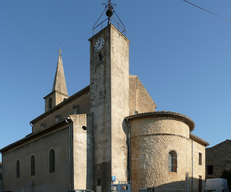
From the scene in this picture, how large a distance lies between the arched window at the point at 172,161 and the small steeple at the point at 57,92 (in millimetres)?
20242

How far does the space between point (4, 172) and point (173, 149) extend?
19.8 metres

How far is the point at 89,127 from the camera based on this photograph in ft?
70.8

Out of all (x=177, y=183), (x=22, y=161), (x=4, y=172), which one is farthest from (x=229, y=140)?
(x=4, y=172)

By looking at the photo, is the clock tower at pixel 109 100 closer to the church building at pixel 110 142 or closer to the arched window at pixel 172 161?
the church building at pixel 110 142

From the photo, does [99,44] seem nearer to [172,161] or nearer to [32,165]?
[172,161]

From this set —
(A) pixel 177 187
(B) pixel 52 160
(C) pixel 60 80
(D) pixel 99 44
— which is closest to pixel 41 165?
(B) pixel 52 160

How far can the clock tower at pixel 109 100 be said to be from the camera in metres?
20.2

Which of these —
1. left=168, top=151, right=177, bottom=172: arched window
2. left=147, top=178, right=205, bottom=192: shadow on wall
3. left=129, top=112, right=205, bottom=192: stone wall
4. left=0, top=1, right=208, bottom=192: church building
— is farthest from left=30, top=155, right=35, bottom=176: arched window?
left=168, top=151, right=177, bottom=172: arched window

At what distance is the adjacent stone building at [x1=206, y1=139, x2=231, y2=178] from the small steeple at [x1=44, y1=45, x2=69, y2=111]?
852 inches

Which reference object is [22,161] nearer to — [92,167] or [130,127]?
[92,167]

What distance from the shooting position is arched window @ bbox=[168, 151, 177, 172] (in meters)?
20.5

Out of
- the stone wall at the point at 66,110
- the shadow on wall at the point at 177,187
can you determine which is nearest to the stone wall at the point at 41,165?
the stone wall at the point at 66,110

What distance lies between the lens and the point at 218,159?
3544cm

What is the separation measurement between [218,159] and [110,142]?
2133 cm
